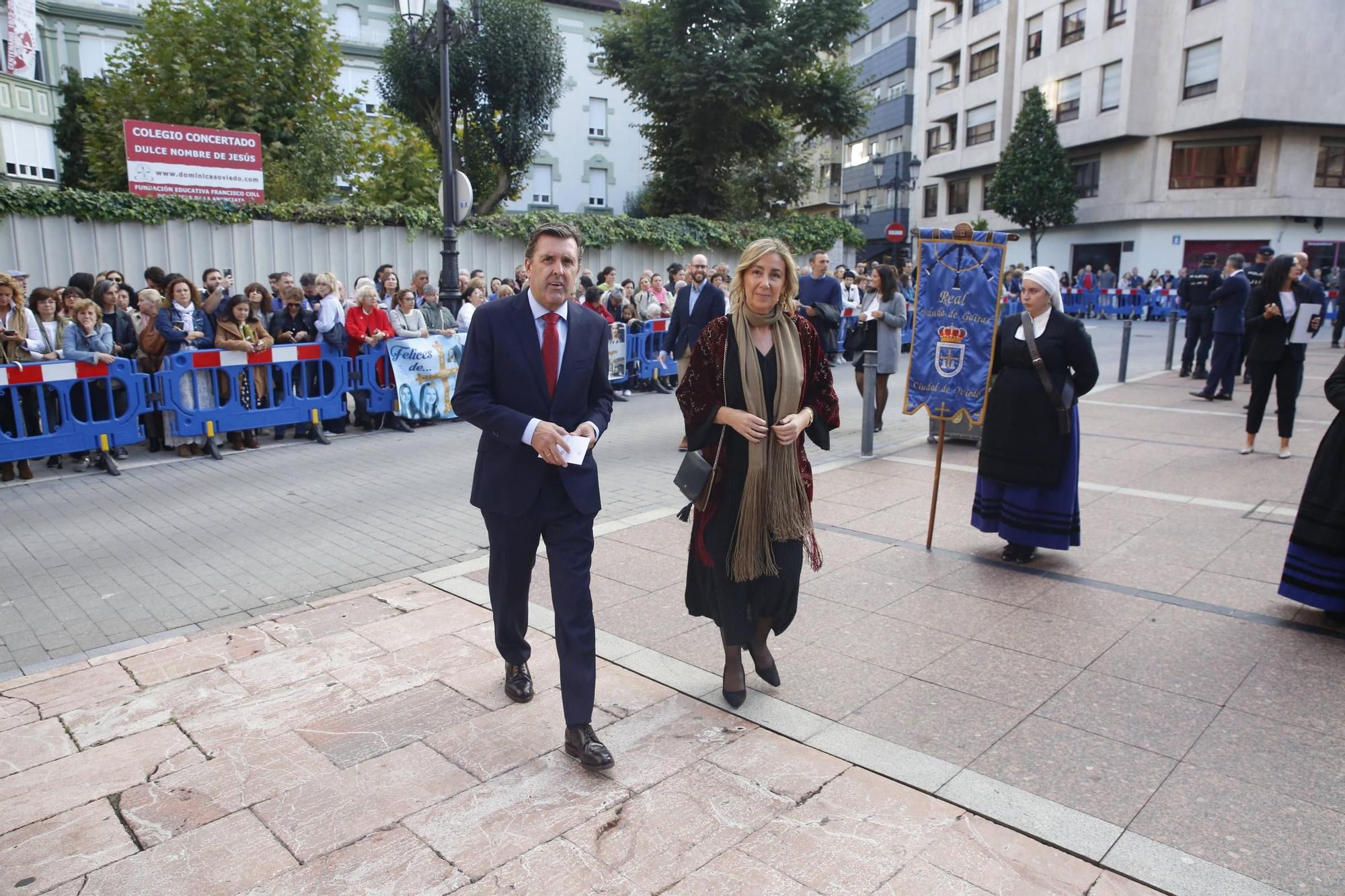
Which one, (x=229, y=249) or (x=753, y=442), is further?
(x=229, y=249)

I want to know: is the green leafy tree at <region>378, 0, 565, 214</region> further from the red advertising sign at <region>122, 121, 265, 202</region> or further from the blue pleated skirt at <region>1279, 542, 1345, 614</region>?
the blue pleated skirt at <region>1279, 542, 1345, 614</region>

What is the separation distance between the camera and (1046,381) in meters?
5.52

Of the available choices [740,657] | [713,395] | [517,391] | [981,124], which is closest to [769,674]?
[740,657]

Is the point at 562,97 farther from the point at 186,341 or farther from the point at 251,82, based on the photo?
the point at 186,341

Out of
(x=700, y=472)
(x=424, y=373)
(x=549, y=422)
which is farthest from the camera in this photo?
(x=424, y=373)

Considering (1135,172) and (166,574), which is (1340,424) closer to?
(166,574)

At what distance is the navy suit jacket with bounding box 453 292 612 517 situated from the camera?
344cm

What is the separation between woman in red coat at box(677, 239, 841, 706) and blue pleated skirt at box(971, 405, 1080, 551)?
7.87 ft

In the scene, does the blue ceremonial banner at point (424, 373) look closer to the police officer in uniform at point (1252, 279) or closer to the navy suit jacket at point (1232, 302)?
A: the navy suit jacket at point (1232, 302)

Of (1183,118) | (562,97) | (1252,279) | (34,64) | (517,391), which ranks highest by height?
(562,97)

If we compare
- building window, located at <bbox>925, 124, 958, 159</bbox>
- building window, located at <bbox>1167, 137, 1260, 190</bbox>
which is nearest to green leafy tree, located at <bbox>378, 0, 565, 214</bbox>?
building window, located at <bbox>925, 124, 958, 159</bbox>

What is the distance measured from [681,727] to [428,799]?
1.04 m

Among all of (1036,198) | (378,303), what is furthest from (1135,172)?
(378,303)

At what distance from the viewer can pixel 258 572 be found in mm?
5734
